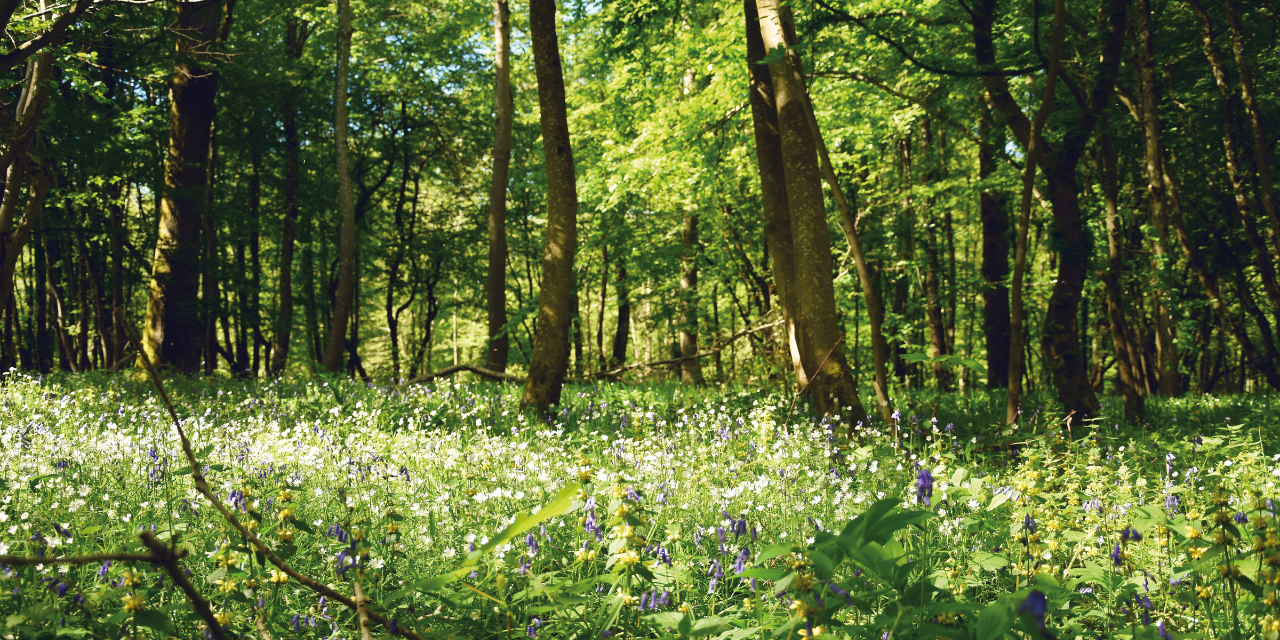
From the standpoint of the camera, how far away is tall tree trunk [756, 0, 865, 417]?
6297 mm

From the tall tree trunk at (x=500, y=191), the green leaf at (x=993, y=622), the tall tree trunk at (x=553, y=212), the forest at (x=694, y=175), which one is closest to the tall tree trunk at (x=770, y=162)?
the forest at (x=694, y=175)

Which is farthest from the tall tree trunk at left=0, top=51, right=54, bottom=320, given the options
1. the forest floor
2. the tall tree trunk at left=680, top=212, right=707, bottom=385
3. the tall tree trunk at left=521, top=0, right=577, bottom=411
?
the tall tree trunk at left=680, top=212, right=707, bottom=385

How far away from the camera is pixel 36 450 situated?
4.56 m

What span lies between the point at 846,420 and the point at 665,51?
9313mm

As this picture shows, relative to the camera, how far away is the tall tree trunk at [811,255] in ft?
20.7

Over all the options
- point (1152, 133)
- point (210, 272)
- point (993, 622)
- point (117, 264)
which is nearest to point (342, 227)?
point (210, 272)

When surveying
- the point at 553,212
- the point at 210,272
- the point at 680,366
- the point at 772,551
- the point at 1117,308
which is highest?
the point at 210,272

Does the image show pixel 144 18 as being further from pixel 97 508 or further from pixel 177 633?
pixel 177 633

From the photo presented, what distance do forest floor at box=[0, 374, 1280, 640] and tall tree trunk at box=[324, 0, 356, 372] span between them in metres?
7.55

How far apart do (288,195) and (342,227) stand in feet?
23.6

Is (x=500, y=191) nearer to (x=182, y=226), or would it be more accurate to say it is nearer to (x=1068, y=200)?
(x=182, y=226)

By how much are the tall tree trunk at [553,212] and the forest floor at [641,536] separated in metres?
1.85

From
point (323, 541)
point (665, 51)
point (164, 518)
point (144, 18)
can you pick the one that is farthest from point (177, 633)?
point (144, 18)

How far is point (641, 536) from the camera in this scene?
257 centimetres
